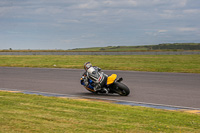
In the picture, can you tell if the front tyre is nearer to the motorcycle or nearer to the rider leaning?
the motorcycle

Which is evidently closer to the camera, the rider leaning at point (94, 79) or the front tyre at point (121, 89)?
the front tyre at point (121, 89)

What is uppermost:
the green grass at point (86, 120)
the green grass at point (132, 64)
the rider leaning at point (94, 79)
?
the green grass at point (132, 64)

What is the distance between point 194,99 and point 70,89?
5.34 metres

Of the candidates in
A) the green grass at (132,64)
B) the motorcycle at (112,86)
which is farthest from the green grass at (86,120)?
the green grass at (132,64)

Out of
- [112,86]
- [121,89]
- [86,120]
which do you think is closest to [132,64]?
[112,86]

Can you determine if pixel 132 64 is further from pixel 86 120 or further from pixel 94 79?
pixel 86 120

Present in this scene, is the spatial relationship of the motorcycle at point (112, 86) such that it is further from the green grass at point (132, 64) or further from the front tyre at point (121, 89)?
the green grass at point (132, 64)

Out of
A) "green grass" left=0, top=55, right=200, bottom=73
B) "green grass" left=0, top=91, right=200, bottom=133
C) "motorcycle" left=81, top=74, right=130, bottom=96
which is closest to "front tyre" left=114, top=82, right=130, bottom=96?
"motorcycle" left=81, top=74, right=130, bottom=96

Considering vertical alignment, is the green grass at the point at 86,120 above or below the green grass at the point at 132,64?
below

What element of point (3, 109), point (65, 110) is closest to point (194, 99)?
point (65, 110)

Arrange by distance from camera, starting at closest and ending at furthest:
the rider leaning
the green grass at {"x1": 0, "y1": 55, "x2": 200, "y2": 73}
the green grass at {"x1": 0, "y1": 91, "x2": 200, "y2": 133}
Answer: the green grass at {"x1": 0, "y1": 91, "x2": 200, "y2": 133} → the rider leaning → the green grass at {"x1": 0, "y1": 55, "x2": 200, "y2": 73}

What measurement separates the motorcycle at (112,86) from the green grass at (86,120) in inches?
120

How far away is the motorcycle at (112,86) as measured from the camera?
11977 mm

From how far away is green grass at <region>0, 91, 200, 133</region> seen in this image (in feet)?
20.2
